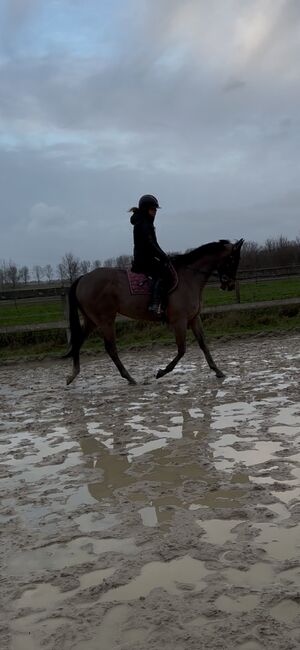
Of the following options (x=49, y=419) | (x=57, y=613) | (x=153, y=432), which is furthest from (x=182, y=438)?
(x=57, y=613)

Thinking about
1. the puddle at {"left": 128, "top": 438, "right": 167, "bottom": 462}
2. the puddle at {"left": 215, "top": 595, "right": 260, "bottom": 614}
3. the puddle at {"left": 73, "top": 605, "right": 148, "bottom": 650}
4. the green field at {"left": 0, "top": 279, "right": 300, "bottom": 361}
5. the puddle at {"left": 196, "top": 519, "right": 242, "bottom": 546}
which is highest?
the green field at {"left": 0, "top": 279, "right": 300, "bottom": 361}

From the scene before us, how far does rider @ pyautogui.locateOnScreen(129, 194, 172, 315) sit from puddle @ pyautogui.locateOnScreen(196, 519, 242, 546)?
15.9ft

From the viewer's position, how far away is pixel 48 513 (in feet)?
10.6

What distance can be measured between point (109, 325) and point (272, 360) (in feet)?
8.86

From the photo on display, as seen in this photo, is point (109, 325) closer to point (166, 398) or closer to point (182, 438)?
point (166, 398)

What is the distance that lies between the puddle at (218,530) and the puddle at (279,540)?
14 centimetres

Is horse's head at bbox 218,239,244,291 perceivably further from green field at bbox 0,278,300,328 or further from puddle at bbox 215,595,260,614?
green field at bbox 0,278,300,328

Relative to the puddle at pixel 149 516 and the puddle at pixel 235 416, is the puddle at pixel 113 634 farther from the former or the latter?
the puddle at pixel 235 416

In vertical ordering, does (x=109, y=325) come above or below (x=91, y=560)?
above

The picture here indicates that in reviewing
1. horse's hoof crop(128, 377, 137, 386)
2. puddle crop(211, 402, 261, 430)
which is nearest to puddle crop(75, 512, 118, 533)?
puddle crop(211, 402, 261, 430)

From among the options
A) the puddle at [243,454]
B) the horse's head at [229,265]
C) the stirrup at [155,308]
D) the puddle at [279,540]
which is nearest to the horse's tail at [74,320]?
the stirrup at [155,308]

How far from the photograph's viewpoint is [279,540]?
8.66ft

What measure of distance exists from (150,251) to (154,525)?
504 cm

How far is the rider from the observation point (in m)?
7.42
